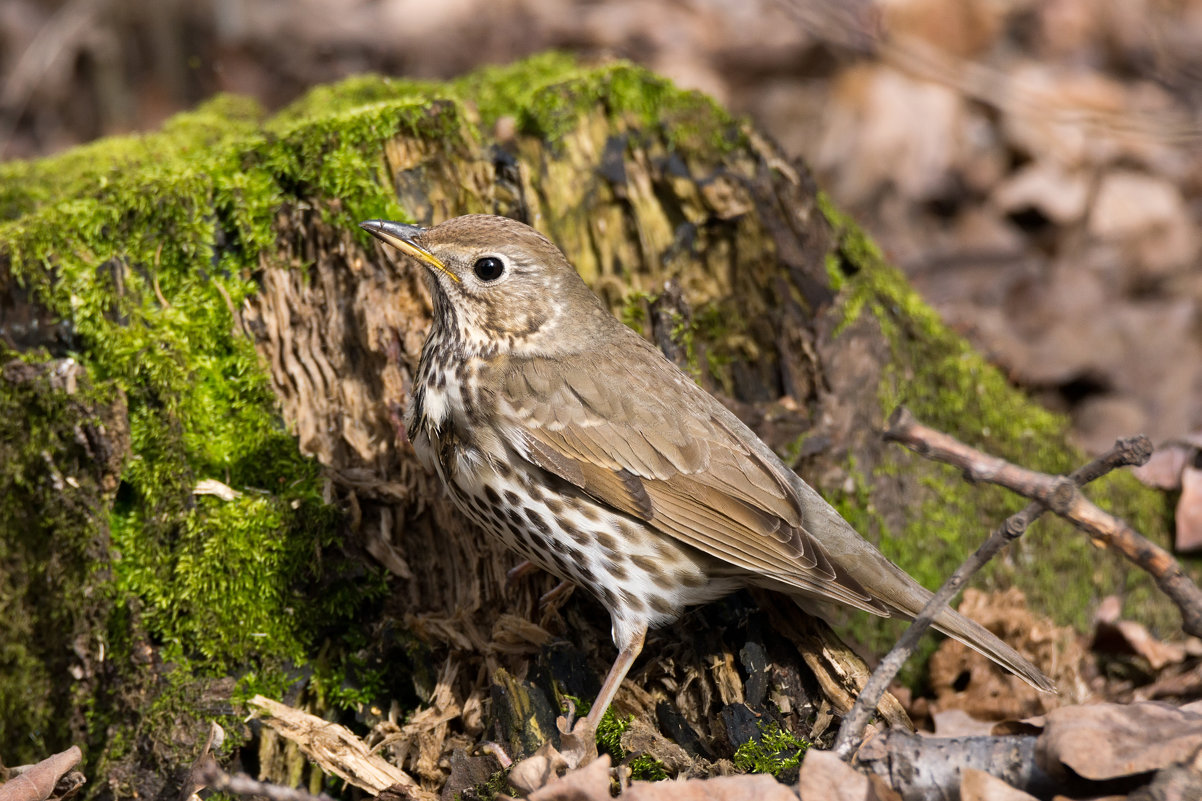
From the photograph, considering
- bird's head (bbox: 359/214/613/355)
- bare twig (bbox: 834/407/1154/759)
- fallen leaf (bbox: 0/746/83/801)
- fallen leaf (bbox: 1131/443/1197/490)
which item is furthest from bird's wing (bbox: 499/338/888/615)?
fallen leaf (bbox: 1131/443/1197/490)

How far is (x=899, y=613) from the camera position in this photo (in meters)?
3.39

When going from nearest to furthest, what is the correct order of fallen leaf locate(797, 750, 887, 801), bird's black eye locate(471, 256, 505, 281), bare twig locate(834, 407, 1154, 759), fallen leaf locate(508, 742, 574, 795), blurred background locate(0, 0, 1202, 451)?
bare twig locate(834, 407, 1154, 759) → fallen leaf locate(797, 750, 887, 801) → fallen leaf locate(508, 742, 574, 795) → bird's black eye locate(471, 256, 505, 281) → blurred background locate(0, 0, 1202, 451)

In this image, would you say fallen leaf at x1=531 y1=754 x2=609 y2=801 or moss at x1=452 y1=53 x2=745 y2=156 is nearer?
fallen leaf at x1=531 y1=754 x2=609 y2=801

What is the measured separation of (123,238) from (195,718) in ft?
5.66

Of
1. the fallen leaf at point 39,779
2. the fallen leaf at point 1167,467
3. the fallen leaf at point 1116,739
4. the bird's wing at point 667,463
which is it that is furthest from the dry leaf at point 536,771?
the fallen leaf at point 1167,467

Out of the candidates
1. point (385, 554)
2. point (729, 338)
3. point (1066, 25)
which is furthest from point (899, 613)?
point (1066, 25)

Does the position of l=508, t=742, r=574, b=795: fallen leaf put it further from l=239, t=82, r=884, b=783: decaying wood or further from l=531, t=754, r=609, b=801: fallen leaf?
l=239, t=82, r=884, b=783: decaying wood

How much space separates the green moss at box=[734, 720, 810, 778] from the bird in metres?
0.44

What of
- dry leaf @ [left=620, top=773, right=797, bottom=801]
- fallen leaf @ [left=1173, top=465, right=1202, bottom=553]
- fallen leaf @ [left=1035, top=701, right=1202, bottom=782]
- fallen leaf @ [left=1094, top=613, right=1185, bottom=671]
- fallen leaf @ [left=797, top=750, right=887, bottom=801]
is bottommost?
fallen leaf @ [left=1094, top=613, right=1185, bottom=671]

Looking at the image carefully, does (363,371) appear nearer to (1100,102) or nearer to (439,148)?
(439,148)

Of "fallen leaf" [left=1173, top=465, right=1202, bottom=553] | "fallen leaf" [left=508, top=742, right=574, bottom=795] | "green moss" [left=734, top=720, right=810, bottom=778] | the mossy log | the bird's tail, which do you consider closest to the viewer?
"fallen leaf" [left=508, top=742, right=574, bottom=795]

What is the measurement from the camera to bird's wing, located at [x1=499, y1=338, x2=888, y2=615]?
130 inches

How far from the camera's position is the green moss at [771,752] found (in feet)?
9.69

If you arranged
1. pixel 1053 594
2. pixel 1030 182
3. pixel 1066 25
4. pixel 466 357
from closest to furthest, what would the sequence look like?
pixel 466 357
pixel 1053 594
pixel 1030 182
pixel 1066 25
